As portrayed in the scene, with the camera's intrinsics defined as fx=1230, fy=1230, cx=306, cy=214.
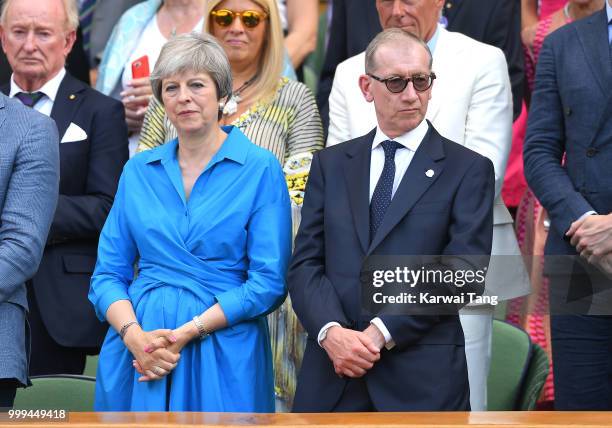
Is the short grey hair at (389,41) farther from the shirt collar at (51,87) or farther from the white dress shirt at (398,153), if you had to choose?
the shirt collar at (51,87)

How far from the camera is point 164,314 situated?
439 centimetres

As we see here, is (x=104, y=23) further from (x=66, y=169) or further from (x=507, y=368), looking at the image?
(x=507, y=368)

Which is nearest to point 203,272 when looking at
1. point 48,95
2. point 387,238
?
point 387,238

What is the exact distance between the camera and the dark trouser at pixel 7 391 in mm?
4011

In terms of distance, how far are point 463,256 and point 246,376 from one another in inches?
35.3

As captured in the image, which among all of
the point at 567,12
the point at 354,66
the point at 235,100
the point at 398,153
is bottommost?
the point at 398,153

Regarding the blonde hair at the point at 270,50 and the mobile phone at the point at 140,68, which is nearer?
the blonde hair at the point at 270,50

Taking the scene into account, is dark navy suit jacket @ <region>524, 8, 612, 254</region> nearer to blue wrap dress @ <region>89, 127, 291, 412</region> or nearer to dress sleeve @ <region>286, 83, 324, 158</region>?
dress sleeve @ <region>286, 83, 324, 158</region>

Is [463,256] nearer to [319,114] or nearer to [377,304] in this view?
[377,304]

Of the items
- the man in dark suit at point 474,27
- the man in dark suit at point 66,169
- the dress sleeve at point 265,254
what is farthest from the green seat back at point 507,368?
the man in dark suit at point 66,169

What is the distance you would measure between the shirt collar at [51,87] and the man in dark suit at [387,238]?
60.3 inches

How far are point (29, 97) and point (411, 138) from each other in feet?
6.27

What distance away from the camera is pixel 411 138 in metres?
4.43

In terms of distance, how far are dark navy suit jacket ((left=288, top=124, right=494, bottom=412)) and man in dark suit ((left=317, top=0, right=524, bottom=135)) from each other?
1.56 metres
